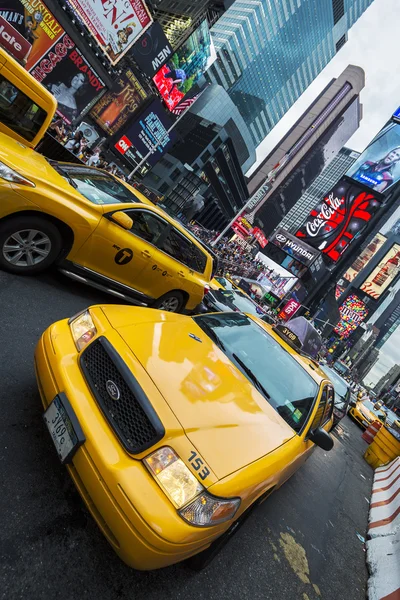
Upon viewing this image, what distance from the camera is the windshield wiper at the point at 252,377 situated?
10.5 ft

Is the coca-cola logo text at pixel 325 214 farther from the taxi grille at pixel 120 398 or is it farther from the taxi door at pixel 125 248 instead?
the taxi grille at pixel 120 398

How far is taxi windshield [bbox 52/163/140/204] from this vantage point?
486cm

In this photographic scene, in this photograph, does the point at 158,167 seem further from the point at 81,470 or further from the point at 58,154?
the point at 81,470

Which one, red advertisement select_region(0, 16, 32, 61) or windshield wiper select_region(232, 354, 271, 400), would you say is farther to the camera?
red advertisement select_region(0, 16, 32, 61)

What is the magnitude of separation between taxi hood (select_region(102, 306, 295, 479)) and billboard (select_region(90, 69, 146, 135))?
39062 millimetres

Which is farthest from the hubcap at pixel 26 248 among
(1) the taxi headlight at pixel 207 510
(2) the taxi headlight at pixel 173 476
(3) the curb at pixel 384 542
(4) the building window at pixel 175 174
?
(4) the building window at pixel 175 174

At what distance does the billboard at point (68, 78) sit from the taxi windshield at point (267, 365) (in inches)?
1164

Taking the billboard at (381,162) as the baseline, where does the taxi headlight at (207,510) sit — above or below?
below

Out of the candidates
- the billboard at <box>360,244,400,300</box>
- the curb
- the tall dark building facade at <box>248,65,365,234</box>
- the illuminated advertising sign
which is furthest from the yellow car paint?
the tall dark building facade at <box>248,65,365,234</box>

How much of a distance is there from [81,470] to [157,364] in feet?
2.81

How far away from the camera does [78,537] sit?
220 centimetres

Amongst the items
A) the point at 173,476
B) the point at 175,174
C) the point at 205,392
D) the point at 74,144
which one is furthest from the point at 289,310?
the point at 173,476

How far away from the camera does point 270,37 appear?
330ft

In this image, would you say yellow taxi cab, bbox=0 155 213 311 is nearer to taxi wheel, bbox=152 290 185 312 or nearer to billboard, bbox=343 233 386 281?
taxi wheel, bbox=152 290 185 312
